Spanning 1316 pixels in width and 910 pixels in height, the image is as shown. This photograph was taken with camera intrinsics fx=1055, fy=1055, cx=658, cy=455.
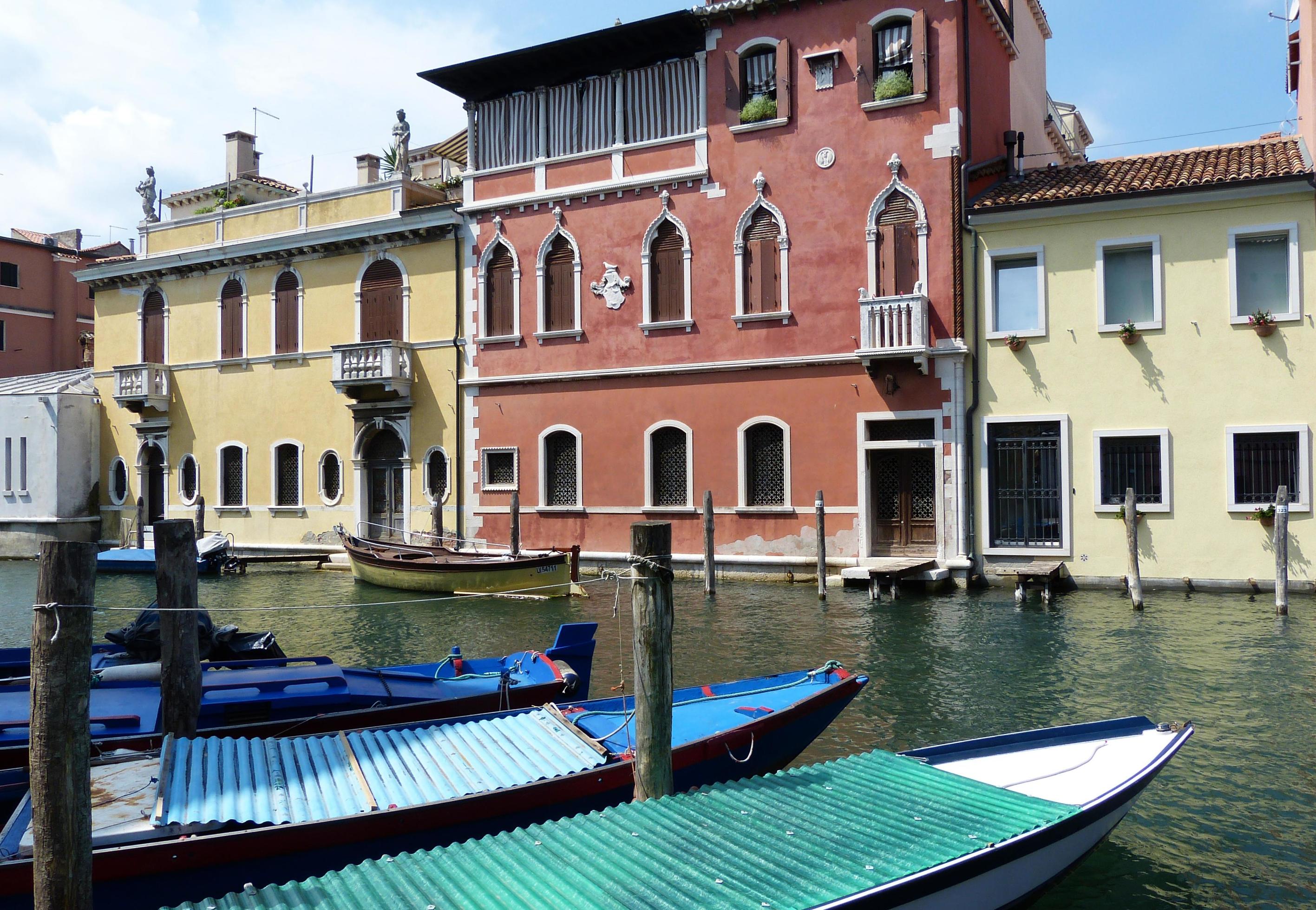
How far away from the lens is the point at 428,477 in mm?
21719

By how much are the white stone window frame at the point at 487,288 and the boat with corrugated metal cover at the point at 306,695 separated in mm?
12532

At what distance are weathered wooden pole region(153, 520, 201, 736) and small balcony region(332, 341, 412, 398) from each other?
1418 centimetres

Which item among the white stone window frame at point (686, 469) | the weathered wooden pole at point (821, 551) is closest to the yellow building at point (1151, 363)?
the weathered wooden pole at point (821, 551)

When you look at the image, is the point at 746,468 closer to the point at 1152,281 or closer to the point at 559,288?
the point at 559,288

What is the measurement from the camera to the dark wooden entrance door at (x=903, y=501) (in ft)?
56.1

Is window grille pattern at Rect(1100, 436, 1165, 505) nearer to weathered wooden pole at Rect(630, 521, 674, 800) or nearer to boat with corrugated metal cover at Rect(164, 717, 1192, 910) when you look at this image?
boat with corrugated metal cover at Rect(164, 717, 1192, 910)

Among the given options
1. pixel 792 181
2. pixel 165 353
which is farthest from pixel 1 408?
pixel 792 181

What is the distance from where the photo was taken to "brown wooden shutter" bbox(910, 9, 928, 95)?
1697 cm

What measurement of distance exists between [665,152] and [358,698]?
13.9 meters

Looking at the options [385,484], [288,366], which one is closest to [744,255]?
[385,484]

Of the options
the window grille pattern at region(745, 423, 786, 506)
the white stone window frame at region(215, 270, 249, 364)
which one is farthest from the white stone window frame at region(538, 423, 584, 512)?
the white stone window frame at region(215, 270, 249, 364)

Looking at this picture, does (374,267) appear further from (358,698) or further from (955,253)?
(358,698)

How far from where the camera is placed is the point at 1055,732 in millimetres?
6188

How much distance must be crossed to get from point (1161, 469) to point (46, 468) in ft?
80.0
